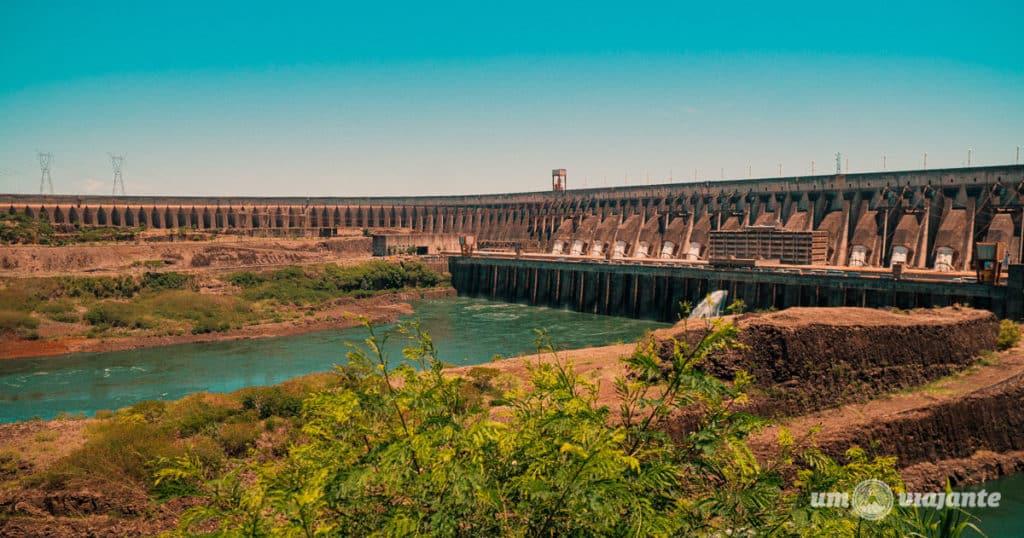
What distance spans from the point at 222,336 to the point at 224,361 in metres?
9.36

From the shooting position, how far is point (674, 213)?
83250 millimetres

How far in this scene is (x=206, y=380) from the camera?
40844 millimetres

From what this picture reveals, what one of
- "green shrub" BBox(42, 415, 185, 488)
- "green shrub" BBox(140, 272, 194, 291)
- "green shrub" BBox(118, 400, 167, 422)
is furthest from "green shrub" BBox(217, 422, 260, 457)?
"green shrub" BBox(140, 272, 194, 291)

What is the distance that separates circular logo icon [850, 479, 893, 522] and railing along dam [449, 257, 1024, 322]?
34.6 meters

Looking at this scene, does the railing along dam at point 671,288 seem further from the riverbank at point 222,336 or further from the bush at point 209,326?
the bush at point 209,326

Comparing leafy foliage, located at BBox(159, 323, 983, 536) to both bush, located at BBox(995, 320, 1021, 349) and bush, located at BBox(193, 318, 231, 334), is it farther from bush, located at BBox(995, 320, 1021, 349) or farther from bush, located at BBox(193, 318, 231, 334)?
bush, located at BBox(193, 318, 231, 334)

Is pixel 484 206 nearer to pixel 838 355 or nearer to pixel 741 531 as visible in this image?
pixel 838 355

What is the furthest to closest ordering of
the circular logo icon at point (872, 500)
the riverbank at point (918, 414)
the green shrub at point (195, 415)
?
the green shrub at point (195, 415) < the riverbank at point (918, 414) < the circular logo icon at point (872, 500)

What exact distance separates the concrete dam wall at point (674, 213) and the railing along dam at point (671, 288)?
46.3 feet

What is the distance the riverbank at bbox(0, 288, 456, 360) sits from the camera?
49.0 metres

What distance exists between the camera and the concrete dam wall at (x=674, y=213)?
5903cm

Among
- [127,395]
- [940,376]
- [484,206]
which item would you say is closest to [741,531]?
[940,376]

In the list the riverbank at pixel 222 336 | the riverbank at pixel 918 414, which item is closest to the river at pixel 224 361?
the riverbank at pixel 222 336

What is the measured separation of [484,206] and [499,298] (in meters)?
40.7
